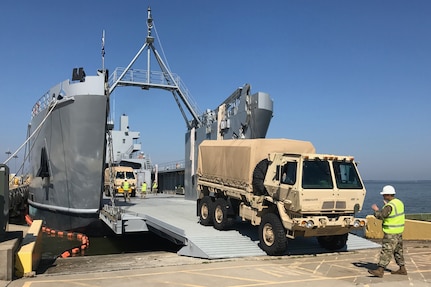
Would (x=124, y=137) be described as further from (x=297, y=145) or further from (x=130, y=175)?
(x=297, y=145)

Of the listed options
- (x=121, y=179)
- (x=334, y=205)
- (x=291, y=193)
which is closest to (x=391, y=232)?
(x=334, y=205)

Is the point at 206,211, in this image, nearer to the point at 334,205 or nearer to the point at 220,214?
the point at 220,214

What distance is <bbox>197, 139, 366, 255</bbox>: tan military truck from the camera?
8281 millimetres

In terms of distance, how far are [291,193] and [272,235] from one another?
120 centimetres

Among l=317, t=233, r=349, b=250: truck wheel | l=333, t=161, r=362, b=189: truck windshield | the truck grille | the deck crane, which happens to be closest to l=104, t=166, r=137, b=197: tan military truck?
the deck crane

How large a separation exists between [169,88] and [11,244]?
17.3m

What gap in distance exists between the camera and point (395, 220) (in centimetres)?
698

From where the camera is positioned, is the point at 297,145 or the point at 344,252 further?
the point at 297,145

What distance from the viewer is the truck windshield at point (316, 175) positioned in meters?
8.39

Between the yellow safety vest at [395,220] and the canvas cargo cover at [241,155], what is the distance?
136 inches

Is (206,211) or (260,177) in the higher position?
(260,177)

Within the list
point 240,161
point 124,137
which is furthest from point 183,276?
point 124,137

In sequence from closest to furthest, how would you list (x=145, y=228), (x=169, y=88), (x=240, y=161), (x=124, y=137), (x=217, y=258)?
(x=217, y=258) → (x=240, y=161) → (x=145, y=228) → (x=169, y=88) → (x=124, y=137)

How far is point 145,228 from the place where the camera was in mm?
13000
